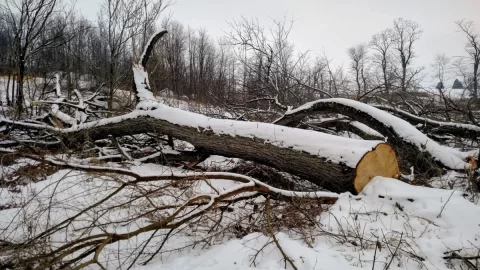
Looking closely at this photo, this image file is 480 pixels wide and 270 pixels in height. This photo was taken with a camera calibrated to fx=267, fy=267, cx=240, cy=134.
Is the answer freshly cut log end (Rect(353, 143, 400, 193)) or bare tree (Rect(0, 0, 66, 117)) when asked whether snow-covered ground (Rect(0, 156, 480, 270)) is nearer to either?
freshly cut log end (Rect(353, 143, 400, 193))

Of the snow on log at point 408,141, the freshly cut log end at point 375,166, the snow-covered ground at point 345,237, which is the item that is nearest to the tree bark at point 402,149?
the snow on log at point 408,141

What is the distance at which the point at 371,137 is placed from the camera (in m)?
4.46

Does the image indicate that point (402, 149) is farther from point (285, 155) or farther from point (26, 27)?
point (26, 27)

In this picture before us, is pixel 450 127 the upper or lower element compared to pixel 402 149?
upper

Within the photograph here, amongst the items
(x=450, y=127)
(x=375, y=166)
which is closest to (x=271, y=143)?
(x=375, y=166)

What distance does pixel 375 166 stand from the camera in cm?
276

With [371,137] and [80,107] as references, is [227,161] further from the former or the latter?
[80,107]

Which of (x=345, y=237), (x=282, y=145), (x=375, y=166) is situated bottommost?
(x=345, y=237)

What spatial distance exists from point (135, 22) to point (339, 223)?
38.8 ft

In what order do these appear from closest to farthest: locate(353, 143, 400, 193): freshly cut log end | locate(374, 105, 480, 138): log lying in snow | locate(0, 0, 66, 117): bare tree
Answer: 1. locate(353, 143, 400, 193): freshly cut log end
2. locate(374, 105, 480, 138): log lying in snow
3. locate(0, 0, 66, 117): bare tree

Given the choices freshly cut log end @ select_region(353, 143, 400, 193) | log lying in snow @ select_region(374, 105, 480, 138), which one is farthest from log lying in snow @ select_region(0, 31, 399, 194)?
log lying in snow @ select_region(374, 105, 480, 138)

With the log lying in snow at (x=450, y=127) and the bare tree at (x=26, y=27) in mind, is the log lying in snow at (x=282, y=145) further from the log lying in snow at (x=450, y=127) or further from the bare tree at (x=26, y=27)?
the bare tree at (x=26, y=27)

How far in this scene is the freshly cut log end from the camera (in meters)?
2.63

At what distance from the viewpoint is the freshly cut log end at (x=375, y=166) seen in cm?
263
